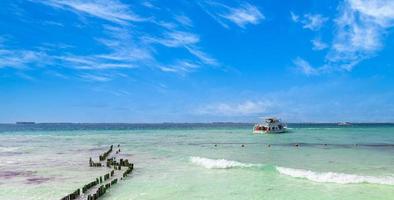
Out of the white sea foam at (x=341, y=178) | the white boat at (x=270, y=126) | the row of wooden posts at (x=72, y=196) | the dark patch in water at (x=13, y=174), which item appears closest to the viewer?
the row of wooden posts at (x=72, y=196)

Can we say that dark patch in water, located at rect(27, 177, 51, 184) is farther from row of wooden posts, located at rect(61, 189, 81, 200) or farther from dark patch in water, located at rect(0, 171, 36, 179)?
row of wooden posts, located at rect(61, 189, 81, 200)

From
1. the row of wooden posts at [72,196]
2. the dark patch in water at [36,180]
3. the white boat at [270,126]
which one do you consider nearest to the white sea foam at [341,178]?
the row of wooden posts at [72,196]

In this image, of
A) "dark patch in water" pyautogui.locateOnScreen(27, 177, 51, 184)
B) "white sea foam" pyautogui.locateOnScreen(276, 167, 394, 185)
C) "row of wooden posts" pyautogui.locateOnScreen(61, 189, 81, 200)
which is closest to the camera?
"row of wooden posts" pyautogui.locateOnScreen(61, 189, 81, 200)

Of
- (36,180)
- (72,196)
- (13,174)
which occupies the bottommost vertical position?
(72,196)

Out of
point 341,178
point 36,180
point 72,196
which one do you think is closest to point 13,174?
point 36,180

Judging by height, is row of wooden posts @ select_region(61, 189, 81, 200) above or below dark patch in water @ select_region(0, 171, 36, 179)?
below

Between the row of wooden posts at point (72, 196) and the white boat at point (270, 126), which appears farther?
the white boat at point (270, 126)

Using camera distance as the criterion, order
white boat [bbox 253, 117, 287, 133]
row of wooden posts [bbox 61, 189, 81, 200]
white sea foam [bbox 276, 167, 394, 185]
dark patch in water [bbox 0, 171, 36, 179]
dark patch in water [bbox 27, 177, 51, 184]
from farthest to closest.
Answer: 1. white boat [bbox 253, 117, 287, 133]
2. dark patch in water [bbox 0, 171, 36, 179]
3. dark patch in water [bbox 27, 177, 51, 184]
4. white sea foam [bbox 276, 167, 394, 185]
5. row of wooden posts [bbox 61, 189, 81, 200]

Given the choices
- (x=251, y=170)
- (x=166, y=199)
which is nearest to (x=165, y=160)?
(x=251, y=170)

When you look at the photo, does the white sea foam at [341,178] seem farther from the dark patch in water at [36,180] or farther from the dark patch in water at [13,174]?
the dark patch in water at [13,174]

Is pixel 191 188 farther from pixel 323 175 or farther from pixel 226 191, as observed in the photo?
pixel 323 175

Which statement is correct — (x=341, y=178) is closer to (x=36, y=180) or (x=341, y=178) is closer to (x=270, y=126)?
(x=36, y=180)

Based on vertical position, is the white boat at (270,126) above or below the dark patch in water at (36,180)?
above

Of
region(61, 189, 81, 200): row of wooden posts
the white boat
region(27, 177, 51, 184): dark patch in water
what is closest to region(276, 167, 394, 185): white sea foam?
region(61, 189, 81, 200): row of wooden posts
